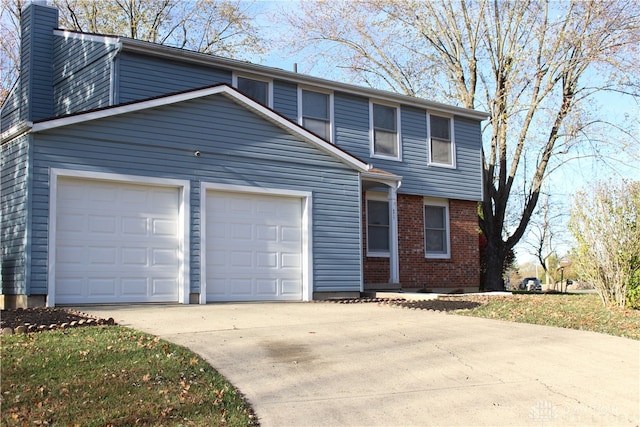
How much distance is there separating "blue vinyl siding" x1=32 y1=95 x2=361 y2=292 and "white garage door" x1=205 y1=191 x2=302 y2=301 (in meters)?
0.37

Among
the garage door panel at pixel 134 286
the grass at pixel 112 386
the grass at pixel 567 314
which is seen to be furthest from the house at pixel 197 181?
the grass at pixel 112 386

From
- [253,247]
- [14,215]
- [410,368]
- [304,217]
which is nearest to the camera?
[410,368]

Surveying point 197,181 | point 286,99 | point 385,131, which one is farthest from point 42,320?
point 385,131

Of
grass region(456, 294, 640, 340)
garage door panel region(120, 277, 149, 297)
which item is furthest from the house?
grass region(456, 294, 640, 340)

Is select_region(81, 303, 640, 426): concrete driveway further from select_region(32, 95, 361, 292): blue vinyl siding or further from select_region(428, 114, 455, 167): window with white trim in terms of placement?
select_region(428, 114, 455, 167): window with white trim

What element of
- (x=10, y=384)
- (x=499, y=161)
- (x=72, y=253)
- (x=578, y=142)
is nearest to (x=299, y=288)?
(x=72, y=253)

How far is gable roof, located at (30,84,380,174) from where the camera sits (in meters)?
12.2

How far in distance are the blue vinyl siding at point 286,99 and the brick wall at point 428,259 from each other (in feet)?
11.4

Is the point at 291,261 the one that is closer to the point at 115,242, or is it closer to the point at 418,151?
the point at 115,242

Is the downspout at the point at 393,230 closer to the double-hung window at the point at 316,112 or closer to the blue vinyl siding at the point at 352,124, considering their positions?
the blue vinyl siding at the point at 352,124

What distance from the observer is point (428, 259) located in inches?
793

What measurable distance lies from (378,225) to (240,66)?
5.85 meters

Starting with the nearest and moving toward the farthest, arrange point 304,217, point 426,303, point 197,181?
point 426,303 < point 197,181 < point 304,217

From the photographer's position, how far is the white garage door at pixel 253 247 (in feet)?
45.8
